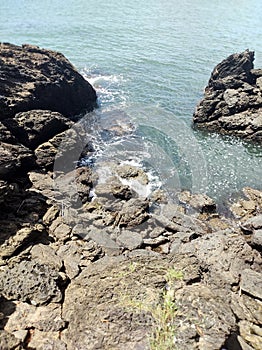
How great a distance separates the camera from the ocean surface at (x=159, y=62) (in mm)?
21439

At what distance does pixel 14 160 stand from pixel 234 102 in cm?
2064

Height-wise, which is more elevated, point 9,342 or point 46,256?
point 9,342

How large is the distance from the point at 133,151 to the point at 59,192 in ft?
26.2

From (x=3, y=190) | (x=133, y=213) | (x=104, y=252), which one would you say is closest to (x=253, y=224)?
(x=133, y=213)

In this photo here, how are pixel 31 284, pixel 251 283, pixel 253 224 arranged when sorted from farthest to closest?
pixel 253 224 < pixel 251 283 < pixel 31 284

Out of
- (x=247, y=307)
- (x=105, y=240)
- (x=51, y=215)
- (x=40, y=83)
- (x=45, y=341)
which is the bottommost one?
(x=105, y=240)

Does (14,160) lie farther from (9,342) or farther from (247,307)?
(247,307)

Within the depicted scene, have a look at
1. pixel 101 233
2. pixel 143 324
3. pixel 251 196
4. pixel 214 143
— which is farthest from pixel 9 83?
pixel 143 324

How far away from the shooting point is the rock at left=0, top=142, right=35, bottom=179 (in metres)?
12.3

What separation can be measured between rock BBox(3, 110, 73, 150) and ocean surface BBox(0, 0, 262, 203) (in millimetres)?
4050

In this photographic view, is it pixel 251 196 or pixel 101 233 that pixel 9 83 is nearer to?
pixel 101 233

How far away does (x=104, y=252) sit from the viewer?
12453 millimetres

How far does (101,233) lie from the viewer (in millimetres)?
13555

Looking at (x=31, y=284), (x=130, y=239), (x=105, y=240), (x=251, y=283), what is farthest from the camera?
(x=130, y=239)
